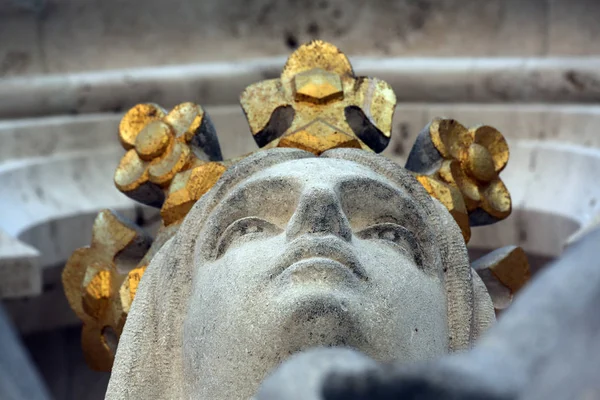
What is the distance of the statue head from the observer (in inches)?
52.5

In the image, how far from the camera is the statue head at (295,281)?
1333 millimetres

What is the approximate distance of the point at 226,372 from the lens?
140cm

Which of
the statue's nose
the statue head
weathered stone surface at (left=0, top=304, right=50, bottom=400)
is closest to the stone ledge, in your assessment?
the statue head

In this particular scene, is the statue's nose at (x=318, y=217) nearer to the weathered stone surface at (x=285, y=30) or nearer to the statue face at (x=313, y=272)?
the statue face at (x=313, y=272)

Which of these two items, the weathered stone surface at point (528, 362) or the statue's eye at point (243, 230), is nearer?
the weathered stone surface at point (528, 362)

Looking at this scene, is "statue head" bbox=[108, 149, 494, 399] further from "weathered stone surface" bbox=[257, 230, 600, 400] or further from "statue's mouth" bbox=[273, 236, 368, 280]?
"weathered stone surface" bbox=[257, 230, 600, 400]

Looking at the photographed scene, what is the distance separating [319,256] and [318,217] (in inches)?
3.1

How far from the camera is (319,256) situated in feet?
4.46

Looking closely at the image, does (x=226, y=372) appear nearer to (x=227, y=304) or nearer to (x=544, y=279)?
(x=227, y=304)

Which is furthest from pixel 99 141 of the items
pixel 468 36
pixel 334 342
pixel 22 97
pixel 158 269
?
pixel 334 342

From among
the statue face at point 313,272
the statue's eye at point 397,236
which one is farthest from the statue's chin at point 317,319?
the statue's eye at point 397,236

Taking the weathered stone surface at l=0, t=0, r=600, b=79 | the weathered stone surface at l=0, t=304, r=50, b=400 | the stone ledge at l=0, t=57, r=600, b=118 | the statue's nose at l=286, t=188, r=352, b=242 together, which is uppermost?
the weathered stone surface at l=0, t=304, r=50, b=400

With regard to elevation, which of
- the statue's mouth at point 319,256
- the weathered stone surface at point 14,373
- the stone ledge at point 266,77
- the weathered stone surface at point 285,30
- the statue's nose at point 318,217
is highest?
the weathered stone surface at point 14,373

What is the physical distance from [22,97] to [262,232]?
1.79m
